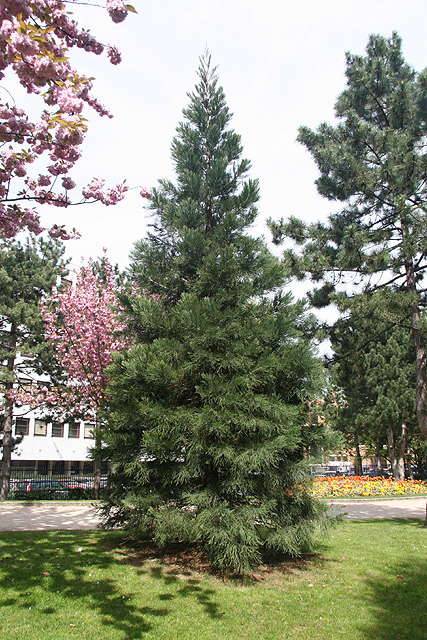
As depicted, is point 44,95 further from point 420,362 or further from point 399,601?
point 420,362

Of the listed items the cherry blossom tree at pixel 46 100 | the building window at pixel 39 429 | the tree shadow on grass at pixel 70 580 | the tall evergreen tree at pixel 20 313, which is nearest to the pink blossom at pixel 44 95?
the cherry blossom tree at pixel 46 100

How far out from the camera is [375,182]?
11.8m

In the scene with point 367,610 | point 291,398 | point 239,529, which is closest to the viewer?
point 367,610

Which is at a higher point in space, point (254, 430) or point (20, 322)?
point (20, 322)

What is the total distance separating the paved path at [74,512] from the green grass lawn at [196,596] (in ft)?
9.25

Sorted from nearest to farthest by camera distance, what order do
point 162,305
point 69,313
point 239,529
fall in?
point 239,529
point 162,305
point 69,313

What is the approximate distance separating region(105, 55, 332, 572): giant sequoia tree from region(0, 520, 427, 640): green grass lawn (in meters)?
0.50

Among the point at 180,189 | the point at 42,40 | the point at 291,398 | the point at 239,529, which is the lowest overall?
the point at 239,529

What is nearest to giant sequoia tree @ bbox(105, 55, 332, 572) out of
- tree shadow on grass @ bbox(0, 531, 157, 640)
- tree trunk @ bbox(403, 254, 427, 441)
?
tree shadow on grass @ bbox(0, 531, 157, 640)

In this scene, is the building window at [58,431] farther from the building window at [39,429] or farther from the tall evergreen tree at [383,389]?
the tall evergreen tree at [383,389]

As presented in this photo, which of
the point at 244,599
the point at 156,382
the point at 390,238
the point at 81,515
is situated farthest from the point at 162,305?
the point at 81,515

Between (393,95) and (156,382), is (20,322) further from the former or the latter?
(393,95)

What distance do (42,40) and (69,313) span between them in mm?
13740

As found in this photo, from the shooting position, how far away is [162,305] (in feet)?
26.9
